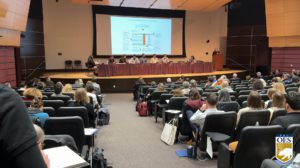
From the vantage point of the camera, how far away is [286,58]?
13.6m

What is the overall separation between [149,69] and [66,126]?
9810mm

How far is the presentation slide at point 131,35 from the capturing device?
50.5 feet

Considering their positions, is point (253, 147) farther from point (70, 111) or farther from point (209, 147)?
point (70, 111)

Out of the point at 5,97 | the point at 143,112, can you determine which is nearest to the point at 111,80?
the point at 143,112

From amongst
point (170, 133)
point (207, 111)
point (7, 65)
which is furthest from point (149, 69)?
point (207, 111)

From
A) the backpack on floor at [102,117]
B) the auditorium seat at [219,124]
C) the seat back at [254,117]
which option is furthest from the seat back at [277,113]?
the backpack on floor at [102,117]

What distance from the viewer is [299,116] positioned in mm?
2889

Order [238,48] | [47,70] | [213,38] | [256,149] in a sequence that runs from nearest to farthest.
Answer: [256,149], [47,70], [238,48], [213,38]

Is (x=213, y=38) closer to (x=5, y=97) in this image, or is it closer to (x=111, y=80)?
(x=111, y=80)

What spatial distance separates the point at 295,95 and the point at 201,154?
1842 millimetres

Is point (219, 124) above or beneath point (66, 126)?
beneath

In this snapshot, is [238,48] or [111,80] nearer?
[111,80]

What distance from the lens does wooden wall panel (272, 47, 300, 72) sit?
13.0 metres

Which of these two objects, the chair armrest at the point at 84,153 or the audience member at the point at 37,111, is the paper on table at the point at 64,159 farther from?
the audience member at the point at 37,111
